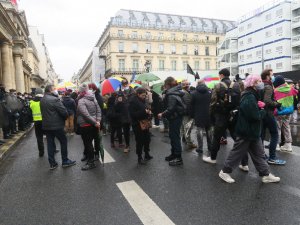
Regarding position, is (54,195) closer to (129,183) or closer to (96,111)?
(129,183)

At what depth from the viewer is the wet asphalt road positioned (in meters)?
3.40

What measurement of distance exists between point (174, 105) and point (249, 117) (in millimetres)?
1736

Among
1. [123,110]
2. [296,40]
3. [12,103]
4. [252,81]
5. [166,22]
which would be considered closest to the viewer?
[252,81]

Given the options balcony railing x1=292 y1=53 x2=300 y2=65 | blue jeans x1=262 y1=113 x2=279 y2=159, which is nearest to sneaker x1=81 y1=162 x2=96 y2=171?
blue jeans x1=262 y1=113 x2=279 y2=159

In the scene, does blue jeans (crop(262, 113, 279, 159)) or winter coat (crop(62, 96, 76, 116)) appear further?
winter coat (crop(62, 96, 76, 116))

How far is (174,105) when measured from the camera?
5637 mm

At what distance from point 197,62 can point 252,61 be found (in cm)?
2169

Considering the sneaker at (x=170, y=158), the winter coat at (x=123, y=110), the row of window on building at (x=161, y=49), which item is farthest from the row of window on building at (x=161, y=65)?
the sneaker at (x=170, y=158)

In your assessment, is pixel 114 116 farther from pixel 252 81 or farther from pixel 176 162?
pixel 252 81

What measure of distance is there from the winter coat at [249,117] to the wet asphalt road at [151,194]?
84 centimetres

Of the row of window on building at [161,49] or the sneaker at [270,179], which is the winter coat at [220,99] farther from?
the row of window on building at [161,49]

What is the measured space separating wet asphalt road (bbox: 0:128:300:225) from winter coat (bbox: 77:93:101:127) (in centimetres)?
105

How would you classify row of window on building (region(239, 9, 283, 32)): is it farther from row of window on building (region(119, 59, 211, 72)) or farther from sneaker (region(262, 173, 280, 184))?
sneaker (region(262, 173, 280, 184))

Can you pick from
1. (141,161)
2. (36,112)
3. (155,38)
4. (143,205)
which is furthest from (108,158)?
(155,38)
